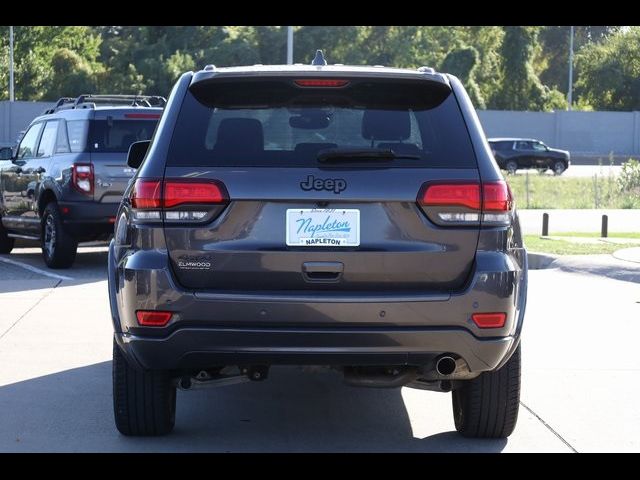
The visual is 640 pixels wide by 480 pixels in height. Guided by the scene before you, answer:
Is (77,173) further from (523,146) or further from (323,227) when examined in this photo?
(523,146)

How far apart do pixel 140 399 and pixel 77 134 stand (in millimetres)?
8418

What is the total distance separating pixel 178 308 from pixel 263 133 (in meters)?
0.92

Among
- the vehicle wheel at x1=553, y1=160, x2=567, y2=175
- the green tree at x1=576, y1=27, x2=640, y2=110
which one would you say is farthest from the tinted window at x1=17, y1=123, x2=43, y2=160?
the green tree at x1=576, y1=27, x2=640, y2=110

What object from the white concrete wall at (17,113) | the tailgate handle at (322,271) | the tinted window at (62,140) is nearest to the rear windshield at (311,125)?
the tailgate handle at (322,271)

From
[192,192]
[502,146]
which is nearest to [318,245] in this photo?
[192,192]

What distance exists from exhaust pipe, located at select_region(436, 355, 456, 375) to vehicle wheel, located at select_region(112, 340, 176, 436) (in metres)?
1.34

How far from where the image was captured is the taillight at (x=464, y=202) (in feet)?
17.6

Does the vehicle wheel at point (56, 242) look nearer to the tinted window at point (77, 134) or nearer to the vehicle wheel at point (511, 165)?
the tinted window at point (77, 134)

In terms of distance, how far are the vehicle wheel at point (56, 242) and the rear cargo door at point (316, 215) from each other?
865 cm

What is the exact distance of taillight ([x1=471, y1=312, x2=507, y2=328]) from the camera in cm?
534

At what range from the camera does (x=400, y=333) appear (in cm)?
526

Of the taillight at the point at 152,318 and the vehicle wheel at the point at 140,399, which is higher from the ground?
the taillight at the point at 152,318

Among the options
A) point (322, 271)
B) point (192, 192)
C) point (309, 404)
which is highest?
point (192, 192)

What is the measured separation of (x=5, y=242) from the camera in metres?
16.1
